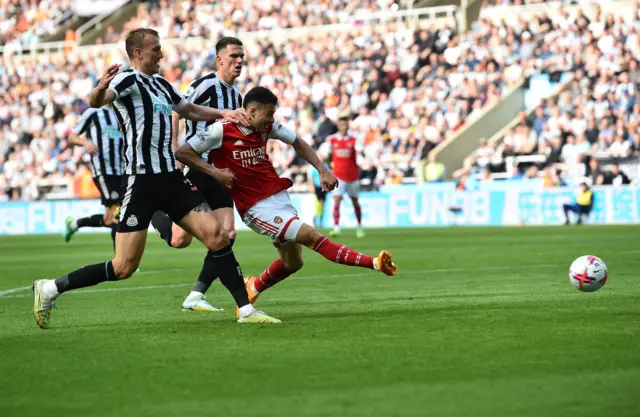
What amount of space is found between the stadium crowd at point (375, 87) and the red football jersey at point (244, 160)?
21.8 m

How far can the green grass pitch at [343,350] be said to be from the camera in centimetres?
491

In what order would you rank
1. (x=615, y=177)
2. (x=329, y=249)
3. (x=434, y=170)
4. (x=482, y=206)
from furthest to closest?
(x=434, y=170) → (x=482, y=206) → (x=615, y=177) → (x=329, y=249)

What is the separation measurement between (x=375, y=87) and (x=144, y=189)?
2686 centimetres

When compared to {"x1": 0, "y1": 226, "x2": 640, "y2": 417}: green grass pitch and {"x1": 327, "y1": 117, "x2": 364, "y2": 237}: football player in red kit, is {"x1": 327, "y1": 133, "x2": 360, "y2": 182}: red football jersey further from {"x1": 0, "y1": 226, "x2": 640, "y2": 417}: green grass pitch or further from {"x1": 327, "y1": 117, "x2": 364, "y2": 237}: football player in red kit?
{"x1": 0, "y1": 226, "x2": 640, "y2": 417}: green grass pitch

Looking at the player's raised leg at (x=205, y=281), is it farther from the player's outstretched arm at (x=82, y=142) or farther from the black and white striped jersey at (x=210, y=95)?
the player's outstretched arm at (x=82, y=142)

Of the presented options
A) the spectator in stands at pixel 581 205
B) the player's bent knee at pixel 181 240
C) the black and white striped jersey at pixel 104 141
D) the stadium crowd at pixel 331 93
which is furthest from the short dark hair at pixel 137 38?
the stadium crowd at pixel 331 93

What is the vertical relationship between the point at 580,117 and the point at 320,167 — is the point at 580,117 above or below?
above

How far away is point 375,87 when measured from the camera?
34.7 m

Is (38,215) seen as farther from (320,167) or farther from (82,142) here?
(320,167)

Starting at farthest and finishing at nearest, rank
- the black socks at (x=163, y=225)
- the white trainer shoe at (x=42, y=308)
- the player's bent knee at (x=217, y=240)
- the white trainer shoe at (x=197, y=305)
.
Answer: the black socks at (x=163, y=225)
the white trainer shoe at (x=197, y=305)
the player's bent knee at (x=217, y=240)
the white trainer shoe at (x=42, y=308)

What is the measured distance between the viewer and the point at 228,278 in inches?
334

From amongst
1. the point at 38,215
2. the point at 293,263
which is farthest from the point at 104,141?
the point at 38,215

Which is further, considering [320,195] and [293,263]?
[320,195]

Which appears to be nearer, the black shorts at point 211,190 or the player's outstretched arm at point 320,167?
the player's outstretched arm at point 320,167
